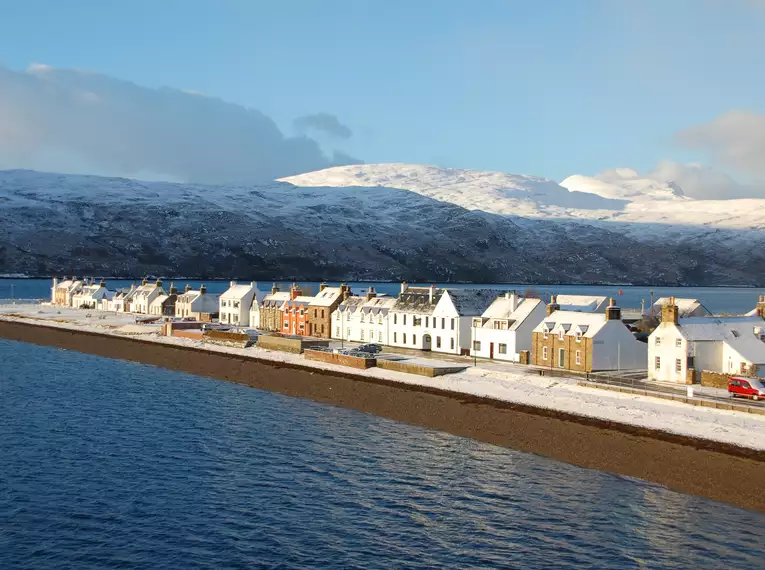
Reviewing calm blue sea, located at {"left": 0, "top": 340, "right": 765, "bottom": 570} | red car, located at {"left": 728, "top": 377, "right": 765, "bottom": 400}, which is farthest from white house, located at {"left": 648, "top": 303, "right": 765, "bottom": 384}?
calm blue sea, located at {"left": 0, "top": 340, "right": 765, "bottom": 570}

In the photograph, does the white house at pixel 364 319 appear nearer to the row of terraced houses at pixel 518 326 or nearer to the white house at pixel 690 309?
the row of terraced houses at pixel 518 326

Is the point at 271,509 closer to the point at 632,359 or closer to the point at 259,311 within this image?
the point at 632,359

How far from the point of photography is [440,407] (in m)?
65.5

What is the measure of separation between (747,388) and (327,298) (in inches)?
2486

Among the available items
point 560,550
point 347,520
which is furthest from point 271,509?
point 560,550

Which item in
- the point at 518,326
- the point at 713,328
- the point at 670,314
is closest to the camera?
the point at 670,314

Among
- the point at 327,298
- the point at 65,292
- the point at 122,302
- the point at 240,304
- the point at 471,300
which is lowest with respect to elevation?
the point at 240,304

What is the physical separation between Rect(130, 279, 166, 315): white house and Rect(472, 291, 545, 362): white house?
8649 centimetres

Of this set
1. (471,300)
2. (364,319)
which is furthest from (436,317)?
(364,319)

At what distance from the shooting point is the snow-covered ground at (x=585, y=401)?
52.3 metres

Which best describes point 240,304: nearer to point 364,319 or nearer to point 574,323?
point 364,319

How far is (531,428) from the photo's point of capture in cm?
5794

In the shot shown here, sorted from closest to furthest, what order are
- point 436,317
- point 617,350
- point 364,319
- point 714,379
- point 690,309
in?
point 714,379 → point 617,350 → point 436,317 → point 364,319 → point 690,309

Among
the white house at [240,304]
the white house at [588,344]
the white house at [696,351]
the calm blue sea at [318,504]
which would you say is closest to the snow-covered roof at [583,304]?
the white house at [588,344]
